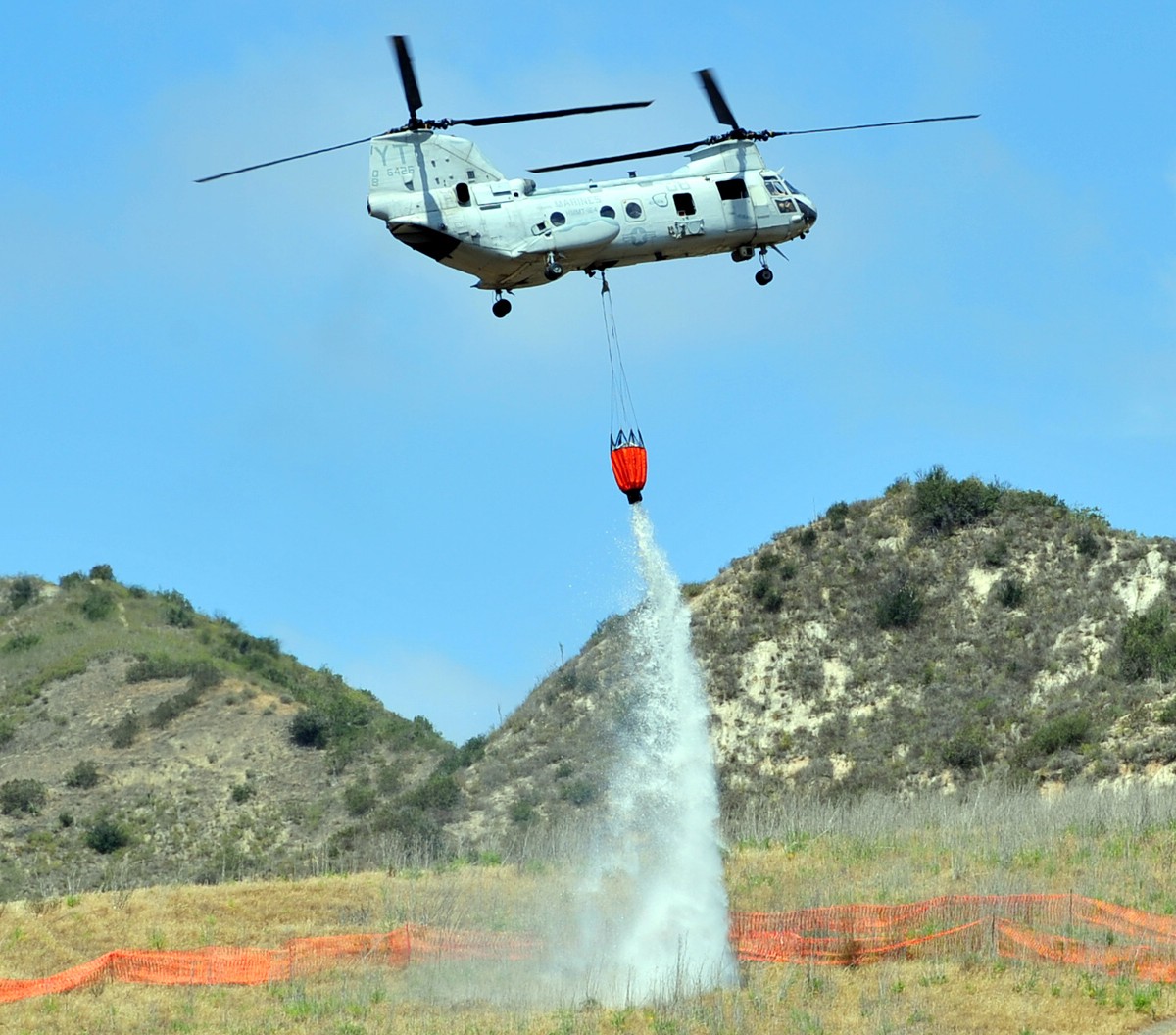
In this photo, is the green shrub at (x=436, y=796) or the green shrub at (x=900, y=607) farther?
the green shrub at (x=900, y=607)

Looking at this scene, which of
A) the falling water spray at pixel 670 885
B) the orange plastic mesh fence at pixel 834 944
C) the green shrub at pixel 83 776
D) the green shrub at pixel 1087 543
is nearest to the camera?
the orange plastic mesh fence at pixel 834 944

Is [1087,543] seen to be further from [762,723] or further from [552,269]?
[552,269]

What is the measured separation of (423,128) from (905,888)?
16180 mm

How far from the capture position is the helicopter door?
113ft

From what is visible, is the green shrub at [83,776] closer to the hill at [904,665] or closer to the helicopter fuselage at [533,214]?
the hill at [904,665]

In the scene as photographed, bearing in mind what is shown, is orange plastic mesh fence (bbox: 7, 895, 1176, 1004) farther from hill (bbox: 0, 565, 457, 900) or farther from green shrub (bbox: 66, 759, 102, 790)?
green shrub (bbox: 66, 759, 102, 790)

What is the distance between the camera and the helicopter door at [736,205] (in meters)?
34.3

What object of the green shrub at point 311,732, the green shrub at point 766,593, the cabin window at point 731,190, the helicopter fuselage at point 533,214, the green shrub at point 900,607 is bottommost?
the green shrub at point 311,732

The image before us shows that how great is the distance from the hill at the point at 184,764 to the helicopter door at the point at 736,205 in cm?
2761

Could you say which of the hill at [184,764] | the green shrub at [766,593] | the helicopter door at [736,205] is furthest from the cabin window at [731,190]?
the green shrub at [766,593]

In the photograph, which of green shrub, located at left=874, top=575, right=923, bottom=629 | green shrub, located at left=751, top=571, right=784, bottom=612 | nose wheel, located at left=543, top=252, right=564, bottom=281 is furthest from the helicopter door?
green shrub, located at left=751, top=571, right=784, bottom=612

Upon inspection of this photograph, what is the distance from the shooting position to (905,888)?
33625 mm

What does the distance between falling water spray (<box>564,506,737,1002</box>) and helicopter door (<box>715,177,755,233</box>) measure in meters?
6.01

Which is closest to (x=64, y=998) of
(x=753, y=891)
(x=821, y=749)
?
(x=753, y=891)
